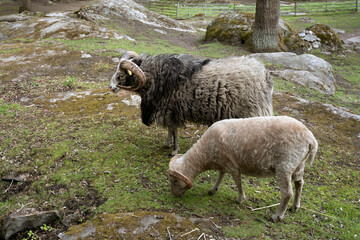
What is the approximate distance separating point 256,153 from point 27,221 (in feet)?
12.5

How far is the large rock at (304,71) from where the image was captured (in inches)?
446

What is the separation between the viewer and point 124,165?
18.9ft

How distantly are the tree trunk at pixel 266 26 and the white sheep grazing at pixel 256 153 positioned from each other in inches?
479

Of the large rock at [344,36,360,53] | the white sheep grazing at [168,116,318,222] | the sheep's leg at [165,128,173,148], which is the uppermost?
the large rock at [344,36,360,53]

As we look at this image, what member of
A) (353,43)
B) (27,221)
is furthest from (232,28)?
(27,221)

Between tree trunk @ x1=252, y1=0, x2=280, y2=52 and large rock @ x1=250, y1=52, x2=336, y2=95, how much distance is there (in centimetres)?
203

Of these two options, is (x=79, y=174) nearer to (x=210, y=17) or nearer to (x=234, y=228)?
(x=234, y=228)

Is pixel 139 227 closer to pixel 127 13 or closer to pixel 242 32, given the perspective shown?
pixel 242 32

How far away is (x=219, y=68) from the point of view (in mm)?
5941

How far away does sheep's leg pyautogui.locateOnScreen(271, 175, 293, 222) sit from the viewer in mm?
4027

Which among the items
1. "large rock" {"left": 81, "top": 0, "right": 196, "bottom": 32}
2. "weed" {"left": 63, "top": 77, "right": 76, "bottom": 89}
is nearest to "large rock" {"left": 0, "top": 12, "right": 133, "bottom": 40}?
"large rock" {"left": 81, "top": 0, "right": 196, "bottom": 32}

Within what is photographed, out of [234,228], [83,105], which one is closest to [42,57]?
[83,105]

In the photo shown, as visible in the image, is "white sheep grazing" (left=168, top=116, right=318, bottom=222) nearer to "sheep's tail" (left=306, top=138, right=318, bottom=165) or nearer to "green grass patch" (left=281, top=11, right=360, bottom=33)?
"sheep's tail" (left=306, top=138, right=318, bottom=165)

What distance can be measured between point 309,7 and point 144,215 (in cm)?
3387
